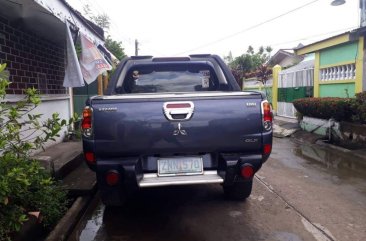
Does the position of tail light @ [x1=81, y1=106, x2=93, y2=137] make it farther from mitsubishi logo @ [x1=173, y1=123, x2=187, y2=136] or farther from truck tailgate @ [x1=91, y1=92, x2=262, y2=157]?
mitsubishi logo @ [x1=173, y1=123, x2=187, y2=136]

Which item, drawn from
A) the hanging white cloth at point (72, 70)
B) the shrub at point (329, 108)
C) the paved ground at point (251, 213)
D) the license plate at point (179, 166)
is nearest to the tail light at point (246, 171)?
the license plate at point (179, 166)

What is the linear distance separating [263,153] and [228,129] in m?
0.46

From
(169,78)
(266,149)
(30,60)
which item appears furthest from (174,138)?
(30,60)

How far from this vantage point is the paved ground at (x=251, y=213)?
3580 millimetres

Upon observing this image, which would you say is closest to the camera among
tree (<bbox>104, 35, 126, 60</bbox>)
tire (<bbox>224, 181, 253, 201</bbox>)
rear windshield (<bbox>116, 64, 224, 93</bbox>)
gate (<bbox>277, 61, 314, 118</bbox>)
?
tire (<bbox>224, 181, 253, 201</bbox>)

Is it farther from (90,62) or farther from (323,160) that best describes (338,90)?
(90,62)

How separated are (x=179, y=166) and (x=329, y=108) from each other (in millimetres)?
6827

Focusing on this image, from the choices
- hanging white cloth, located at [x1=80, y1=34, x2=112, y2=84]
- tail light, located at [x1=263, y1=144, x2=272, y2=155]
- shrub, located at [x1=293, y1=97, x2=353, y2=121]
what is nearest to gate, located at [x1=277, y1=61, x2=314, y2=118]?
shrub, located at [x1=293, y1=97, x2=353, y2=121]

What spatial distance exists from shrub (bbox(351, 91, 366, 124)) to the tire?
451 centimetres

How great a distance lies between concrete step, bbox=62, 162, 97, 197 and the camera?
457 cm

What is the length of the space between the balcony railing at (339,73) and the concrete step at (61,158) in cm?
751

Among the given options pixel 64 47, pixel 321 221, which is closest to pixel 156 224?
pixel 321 221

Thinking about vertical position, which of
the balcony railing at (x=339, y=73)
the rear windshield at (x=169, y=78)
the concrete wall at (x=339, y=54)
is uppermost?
the concrete wall at (x=339, y=54)

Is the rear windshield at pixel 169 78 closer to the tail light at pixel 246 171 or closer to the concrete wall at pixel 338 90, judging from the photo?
the tail light at pixel 246 171
